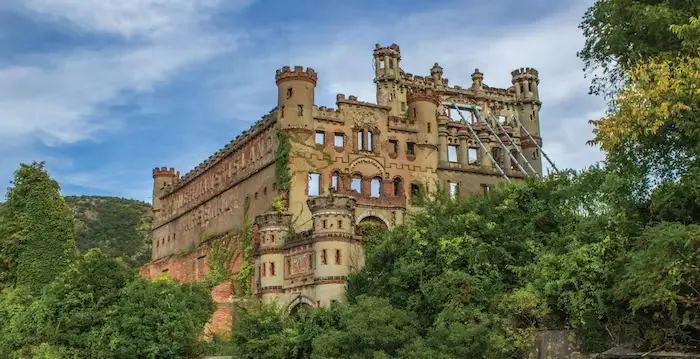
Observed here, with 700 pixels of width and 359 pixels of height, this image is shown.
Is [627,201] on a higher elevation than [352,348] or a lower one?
higher

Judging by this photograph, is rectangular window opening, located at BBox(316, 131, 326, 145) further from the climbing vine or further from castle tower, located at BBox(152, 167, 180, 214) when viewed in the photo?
castle tower, located at BBox(152, 167, 180, 214)

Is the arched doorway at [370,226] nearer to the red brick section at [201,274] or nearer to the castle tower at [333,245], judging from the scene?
the castle tower at [333,245]

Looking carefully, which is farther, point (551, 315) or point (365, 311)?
point (365, 311)

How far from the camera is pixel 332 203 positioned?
33.1 meters

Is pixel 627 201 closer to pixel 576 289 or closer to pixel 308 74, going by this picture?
pixel 576 289

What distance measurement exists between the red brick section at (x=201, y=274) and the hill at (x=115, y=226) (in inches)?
954

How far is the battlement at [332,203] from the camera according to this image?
3303cm

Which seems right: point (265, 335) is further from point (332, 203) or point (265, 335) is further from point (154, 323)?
point (332, 203)

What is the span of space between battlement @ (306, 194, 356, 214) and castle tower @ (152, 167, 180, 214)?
31.5 meters

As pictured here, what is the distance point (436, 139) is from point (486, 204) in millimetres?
18691

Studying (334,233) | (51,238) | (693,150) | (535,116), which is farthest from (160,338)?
(535,116)

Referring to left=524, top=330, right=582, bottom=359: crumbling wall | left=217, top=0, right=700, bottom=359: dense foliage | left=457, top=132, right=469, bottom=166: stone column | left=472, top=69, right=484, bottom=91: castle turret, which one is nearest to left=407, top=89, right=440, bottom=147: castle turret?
left=457, top=132, right=469, bottom=166: stone column

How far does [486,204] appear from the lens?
1049 inches

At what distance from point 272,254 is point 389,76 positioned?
19.8 m
